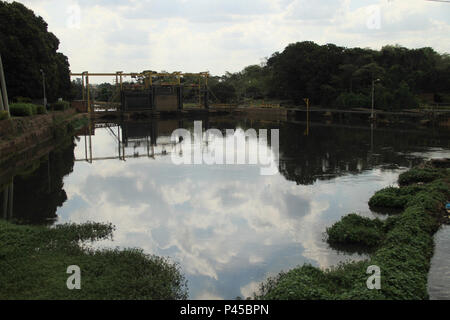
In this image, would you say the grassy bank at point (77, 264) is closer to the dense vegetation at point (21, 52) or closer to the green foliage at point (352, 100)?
the dense vegetation at point (21, 52)

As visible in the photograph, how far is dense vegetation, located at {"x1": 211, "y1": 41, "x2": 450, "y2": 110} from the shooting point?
53.8 metres

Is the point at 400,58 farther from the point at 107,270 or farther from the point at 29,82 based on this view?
the point at 107,270

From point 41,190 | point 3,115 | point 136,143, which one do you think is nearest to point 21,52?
point 136,143

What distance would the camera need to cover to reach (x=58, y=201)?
15.5m

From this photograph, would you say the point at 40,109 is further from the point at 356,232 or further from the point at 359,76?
the point at 359,76

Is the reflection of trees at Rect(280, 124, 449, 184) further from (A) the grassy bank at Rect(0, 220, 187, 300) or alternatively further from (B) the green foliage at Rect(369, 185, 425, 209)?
(A) the grassy bank at Rect(0, 220, 187, 300)

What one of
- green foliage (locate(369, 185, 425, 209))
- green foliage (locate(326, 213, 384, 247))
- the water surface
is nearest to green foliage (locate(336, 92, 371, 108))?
the water surface

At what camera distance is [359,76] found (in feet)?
183

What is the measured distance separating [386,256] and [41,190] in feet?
42.9

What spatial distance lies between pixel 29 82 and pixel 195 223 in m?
28.9

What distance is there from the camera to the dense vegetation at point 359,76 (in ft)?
176

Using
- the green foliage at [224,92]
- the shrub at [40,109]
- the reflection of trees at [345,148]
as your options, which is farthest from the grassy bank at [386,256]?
the green foliage at [224,92]

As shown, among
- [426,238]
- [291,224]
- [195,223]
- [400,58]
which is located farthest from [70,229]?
[400,58]

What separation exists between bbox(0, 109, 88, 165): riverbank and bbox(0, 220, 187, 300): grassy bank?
1291cm
